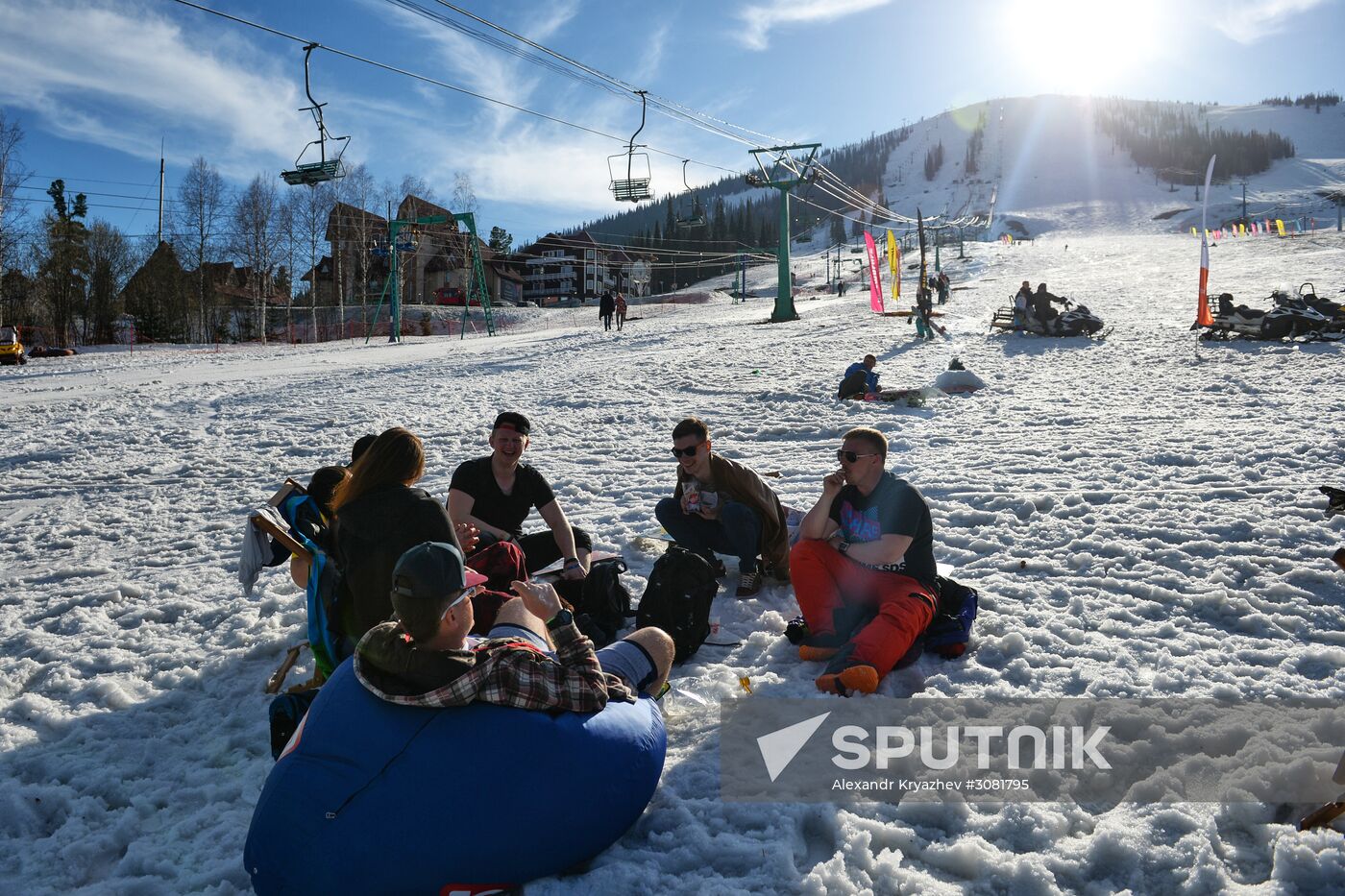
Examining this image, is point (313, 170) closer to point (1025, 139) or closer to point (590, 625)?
point (590, 625)

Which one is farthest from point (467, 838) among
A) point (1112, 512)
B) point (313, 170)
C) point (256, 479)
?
point (313, 170)

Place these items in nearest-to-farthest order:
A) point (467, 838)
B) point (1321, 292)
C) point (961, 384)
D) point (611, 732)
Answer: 1. point (467, 838)
2. point (611, 732)
3. point (961, 384)
4. point (1321, 292)

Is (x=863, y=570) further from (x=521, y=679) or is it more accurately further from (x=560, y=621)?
(x=521, y=679)

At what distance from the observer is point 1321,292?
21422 mm

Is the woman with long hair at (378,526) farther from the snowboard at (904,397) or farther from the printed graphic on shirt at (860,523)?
the snowboard at (904,397)

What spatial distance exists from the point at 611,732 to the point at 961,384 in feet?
40.0

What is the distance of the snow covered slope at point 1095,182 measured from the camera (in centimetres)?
10788

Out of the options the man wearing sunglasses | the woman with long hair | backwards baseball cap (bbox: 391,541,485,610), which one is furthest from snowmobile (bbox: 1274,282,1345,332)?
backwards baseball cap (bbox: 391,541,485,610)

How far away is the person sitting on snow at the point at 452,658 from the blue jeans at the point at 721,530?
2640 mm

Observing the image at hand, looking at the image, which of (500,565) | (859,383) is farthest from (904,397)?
(500,565)

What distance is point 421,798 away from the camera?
2.31 meters

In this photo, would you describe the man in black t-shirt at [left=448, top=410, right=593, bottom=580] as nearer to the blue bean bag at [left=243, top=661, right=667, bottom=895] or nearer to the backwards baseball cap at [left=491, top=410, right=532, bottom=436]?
the backwards baseball cap at [left=491, top=410, right=532, bottom=436]

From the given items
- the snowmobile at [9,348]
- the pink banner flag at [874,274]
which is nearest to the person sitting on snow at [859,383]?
the pink banner flag at [874,274]

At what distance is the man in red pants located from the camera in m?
3.86
